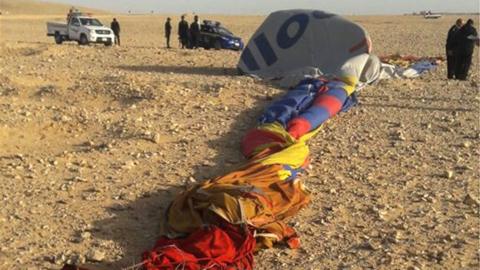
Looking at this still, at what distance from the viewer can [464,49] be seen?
1404 cm

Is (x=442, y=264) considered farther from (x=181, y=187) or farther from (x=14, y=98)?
(x=14, y=98)

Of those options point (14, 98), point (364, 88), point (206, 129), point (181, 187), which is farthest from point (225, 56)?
point (181, 187)

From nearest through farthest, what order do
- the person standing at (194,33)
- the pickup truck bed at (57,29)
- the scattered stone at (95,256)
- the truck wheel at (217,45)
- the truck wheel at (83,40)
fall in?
the scattered stone at (95,256), the person standing at (194,33), the truck wheel at (217,45), the truck wheel at (83,40), the pickup truck bed at (57,29)

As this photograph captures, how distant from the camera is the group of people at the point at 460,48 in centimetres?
1404

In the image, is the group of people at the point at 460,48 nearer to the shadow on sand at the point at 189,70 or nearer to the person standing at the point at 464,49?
the person standing at the point at 464,49

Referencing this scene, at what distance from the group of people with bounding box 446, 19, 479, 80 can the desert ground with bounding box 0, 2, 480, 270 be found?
5.86ft

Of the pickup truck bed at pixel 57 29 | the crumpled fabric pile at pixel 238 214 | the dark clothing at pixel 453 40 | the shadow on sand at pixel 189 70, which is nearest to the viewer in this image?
the crumpled fabric pile at pixel 238 214

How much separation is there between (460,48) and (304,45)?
3.47 meters

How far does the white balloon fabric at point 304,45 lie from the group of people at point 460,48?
2495 millimetres

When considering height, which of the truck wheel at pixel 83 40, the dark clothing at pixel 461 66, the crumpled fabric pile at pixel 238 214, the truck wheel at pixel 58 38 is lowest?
the truck wheel at pixel 58 38

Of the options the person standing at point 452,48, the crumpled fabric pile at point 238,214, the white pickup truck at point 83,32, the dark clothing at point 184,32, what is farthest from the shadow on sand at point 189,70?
the white pickup truck at point 83,32

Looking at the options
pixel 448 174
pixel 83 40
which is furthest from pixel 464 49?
pixel 83 40

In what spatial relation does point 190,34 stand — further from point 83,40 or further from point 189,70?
point 189,70

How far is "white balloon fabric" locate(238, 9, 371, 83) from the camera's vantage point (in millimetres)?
12812
